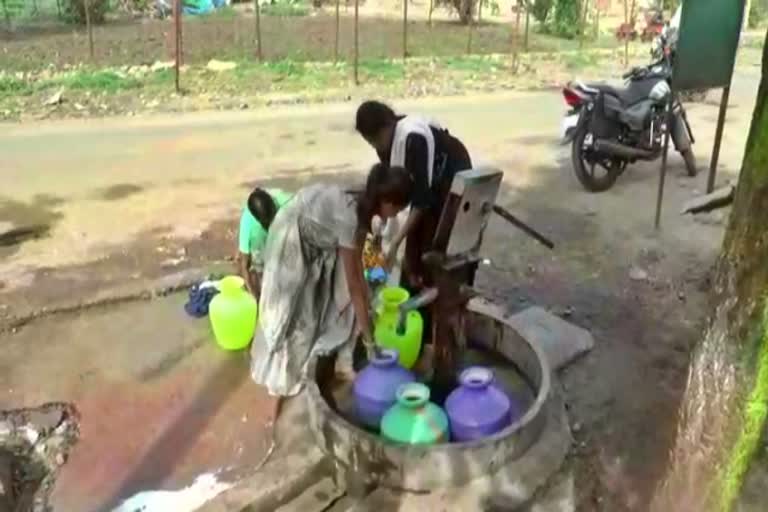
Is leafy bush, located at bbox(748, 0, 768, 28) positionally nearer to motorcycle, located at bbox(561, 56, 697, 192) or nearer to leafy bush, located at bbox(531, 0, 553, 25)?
leafy bush, located at bbox(531, 0, 553, 25)

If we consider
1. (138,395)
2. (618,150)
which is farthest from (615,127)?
(138,395)

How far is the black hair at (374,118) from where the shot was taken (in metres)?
4.08

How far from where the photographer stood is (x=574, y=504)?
11.5 ft

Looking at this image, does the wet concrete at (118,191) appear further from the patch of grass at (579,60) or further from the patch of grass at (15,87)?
the patch of grass at (579,60)

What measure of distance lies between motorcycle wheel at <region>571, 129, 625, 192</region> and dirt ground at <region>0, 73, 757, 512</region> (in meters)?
0.12

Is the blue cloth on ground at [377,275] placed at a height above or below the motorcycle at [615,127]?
below

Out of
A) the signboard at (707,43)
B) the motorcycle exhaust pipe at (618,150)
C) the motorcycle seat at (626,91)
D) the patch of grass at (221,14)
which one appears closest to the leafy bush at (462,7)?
the patch of grass at (221,14)

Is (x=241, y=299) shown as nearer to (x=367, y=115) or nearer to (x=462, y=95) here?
(x=367, y=115)

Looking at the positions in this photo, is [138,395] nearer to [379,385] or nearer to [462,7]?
[379,385]

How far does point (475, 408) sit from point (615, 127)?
4740 millimetres

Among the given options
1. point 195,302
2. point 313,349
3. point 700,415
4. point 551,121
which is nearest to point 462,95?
point 551,121

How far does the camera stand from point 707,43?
19.9 ft

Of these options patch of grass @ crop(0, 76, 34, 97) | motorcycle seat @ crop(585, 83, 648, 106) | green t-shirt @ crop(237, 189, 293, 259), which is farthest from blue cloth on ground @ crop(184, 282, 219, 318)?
patch of grass @ crop(0, 76, 34, 97)

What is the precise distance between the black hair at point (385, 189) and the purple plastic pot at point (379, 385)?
0.64 metres
